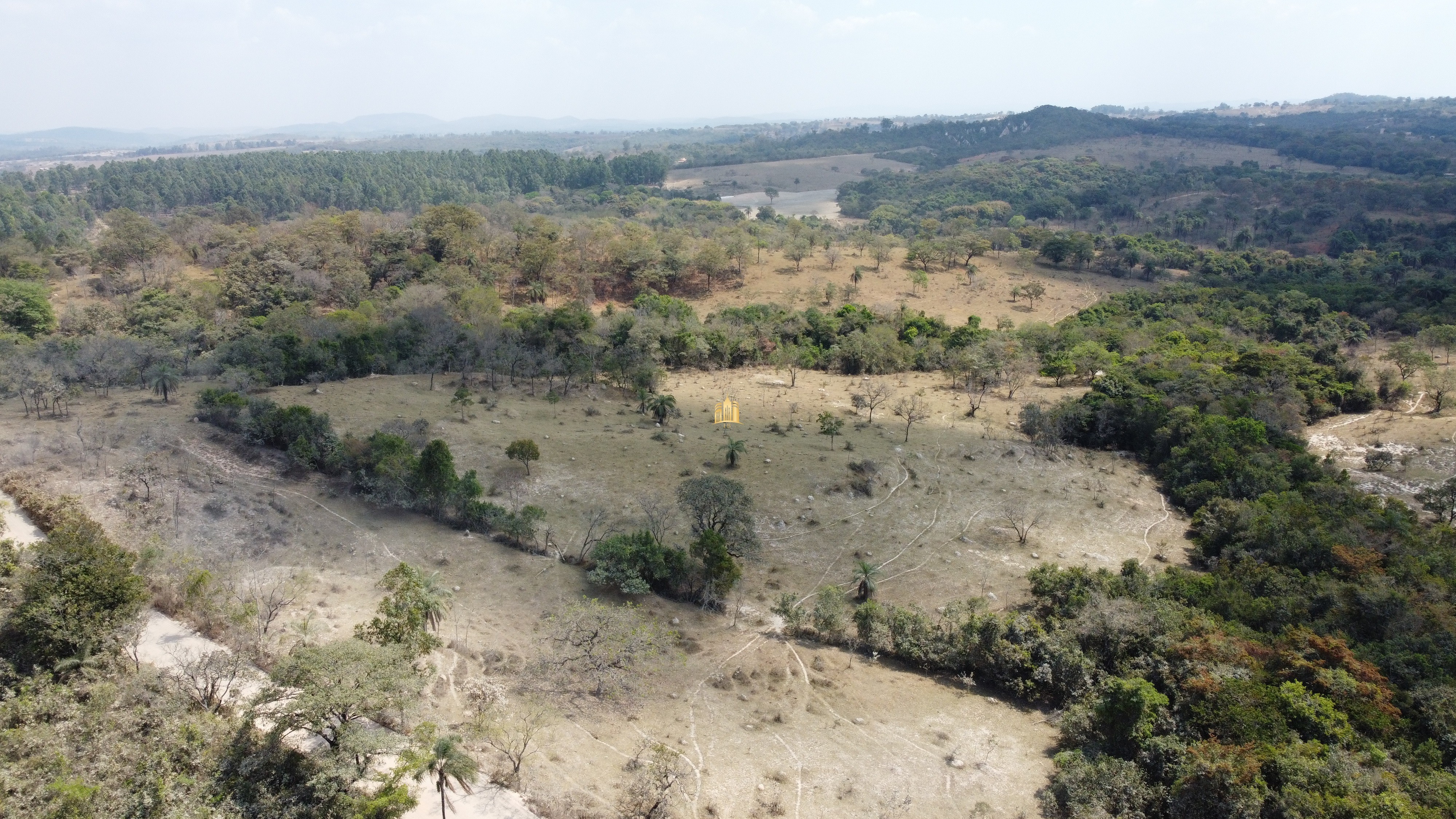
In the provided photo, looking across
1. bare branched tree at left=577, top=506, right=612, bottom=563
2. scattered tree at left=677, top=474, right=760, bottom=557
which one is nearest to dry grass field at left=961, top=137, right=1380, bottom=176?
scattered tree at left=677, top=474, right=760, bottom=557

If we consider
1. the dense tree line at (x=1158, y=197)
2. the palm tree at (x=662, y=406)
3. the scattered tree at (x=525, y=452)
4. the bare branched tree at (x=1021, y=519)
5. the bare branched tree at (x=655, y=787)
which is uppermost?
the dense tree line at (x=1158, y=197)

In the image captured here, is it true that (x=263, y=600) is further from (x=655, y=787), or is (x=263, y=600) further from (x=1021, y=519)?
(x=1021, y=519)

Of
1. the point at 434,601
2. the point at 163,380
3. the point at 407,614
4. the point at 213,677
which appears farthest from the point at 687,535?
the point at 163,380

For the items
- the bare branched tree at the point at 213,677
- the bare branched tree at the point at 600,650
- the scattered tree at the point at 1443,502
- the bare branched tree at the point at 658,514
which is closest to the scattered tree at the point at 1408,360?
the scattered tree at the point at 1443,502

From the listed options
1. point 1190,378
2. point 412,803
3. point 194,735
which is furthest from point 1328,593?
point 194,735

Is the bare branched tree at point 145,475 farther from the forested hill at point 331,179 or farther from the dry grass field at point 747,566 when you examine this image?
the forested hill at point 331,179

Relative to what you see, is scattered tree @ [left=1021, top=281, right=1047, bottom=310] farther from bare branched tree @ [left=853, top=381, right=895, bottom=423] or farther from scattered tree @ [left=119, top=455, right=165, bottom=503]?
scattered tree @ [left=119, top=455, right=165, bottom=503]

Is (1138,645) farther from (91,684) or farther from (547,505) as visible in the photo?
(91,684)
